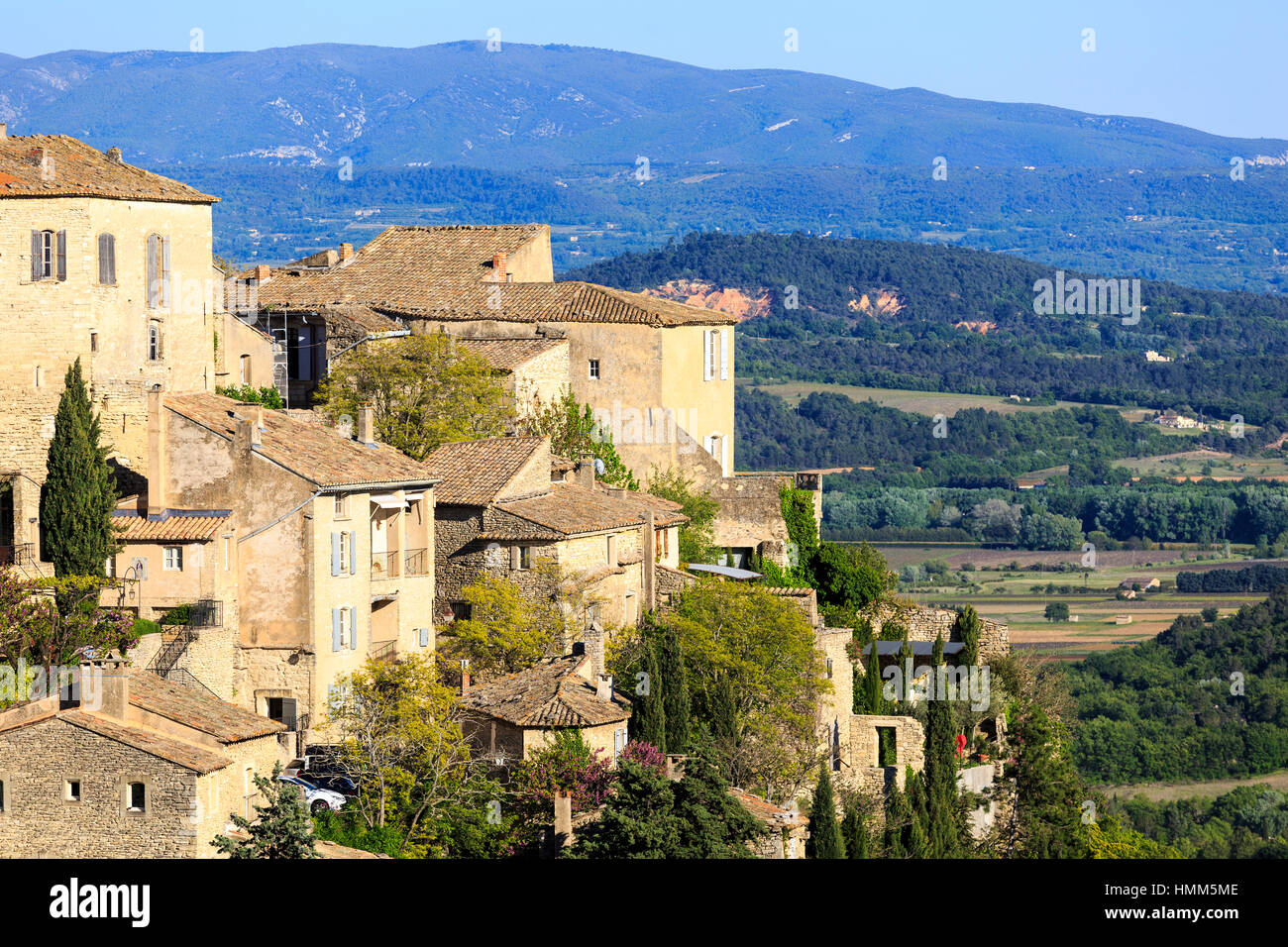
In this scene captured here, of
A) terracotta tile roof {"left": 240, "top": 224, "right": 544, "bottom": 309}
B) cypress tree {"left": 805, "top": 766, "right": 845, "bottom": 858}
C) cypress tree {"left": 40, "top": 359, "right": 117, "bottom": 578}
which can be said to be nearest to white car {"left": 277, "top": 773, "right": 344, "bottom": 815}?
cypress tree {"left": 40, "top": 359, "right": 117, "bottom": 578}

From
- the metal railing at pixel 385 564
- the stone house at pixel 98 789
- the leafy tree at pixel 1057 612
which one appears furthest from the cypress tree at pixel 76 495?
the leafy tree at pixel 1057 612

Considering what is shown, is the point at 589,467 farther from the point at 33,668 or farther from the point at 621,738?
the point at 33,668

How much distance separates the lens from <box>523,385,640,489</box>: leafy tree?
165 feet

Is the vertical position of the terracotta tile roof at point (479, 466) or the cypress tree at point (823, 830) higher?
Result: the terracotta tile roof at point (479, 466)

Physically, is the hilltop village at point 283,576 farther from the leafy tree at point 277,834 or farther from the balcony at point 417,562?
the leafy tree at point 277,834

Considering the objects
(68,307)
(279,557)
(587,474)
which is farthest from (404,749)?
(587,474)

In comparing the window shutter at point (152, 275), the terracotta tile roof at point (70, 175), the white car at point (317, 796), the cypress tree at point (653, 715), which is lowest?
the white car at point (317, 796)

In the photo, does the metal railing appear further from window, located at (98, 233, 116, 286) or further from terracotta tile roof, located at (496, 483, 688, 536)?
window, located at (98, 233, 116, 286)

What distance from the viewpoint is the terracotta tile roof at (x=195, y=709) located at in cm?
3194

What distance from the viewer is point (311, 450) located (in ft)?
128

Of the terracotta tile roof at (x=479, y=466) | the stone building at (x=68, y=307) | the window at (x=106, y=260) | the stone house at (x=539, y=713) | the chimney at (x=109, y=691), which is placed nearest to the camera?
the chimney at (x=109, y=691)

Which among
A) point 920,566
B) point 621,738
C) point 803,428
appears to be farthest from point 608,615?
point 803,428

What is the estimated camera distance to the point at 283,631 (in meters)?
36.9

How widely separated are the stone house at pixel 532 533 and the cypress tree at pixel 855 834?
6853 millimetres
